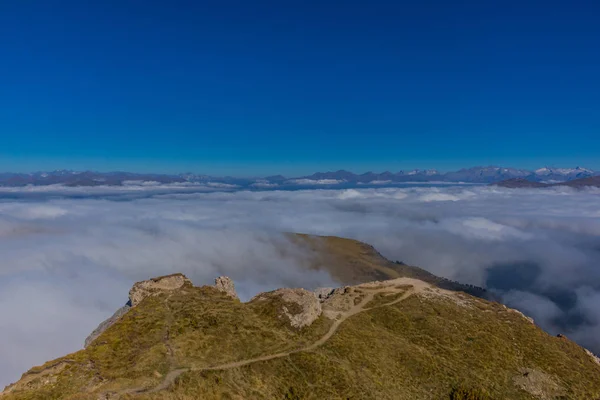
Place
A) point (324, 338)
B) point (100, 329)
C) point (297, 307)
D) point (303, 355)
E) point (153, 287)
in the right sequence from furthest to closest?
point (153, 287) → point (297, 307) → point (100, 329) → point (324, 338) → point (303, 355)

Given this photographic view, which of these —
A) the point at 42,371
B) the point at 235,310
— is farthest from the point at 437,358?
the point at 42,371

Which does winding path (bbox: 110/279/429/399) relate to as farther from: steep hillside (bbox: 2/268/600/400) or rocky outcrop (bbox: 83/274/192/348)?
rocky outcrop (bbox: 83/274/192/348)

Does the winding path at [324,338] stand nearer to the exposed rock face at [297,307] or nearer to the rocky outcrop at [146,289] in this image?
the exposed rock face at [297,307]

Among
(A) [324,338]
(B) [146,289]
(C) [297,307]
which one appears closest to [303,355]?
(A) [324,338]

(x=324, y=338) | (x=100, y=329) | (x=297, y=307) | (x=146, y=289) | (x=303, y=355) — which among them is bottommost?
(x=324, y=338)

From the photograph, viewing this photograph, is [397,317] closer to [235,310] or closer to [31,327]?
[235,310]

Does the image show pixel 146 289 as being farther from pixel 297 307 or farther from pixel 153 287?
pixel 297 307

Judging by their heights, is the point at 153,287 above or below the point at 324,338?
above

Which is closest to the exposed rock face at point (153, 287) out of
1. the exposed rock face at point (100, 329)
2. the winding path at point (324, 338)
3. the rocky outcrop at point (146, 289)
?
the rocky outcrop at point (146, 289)
